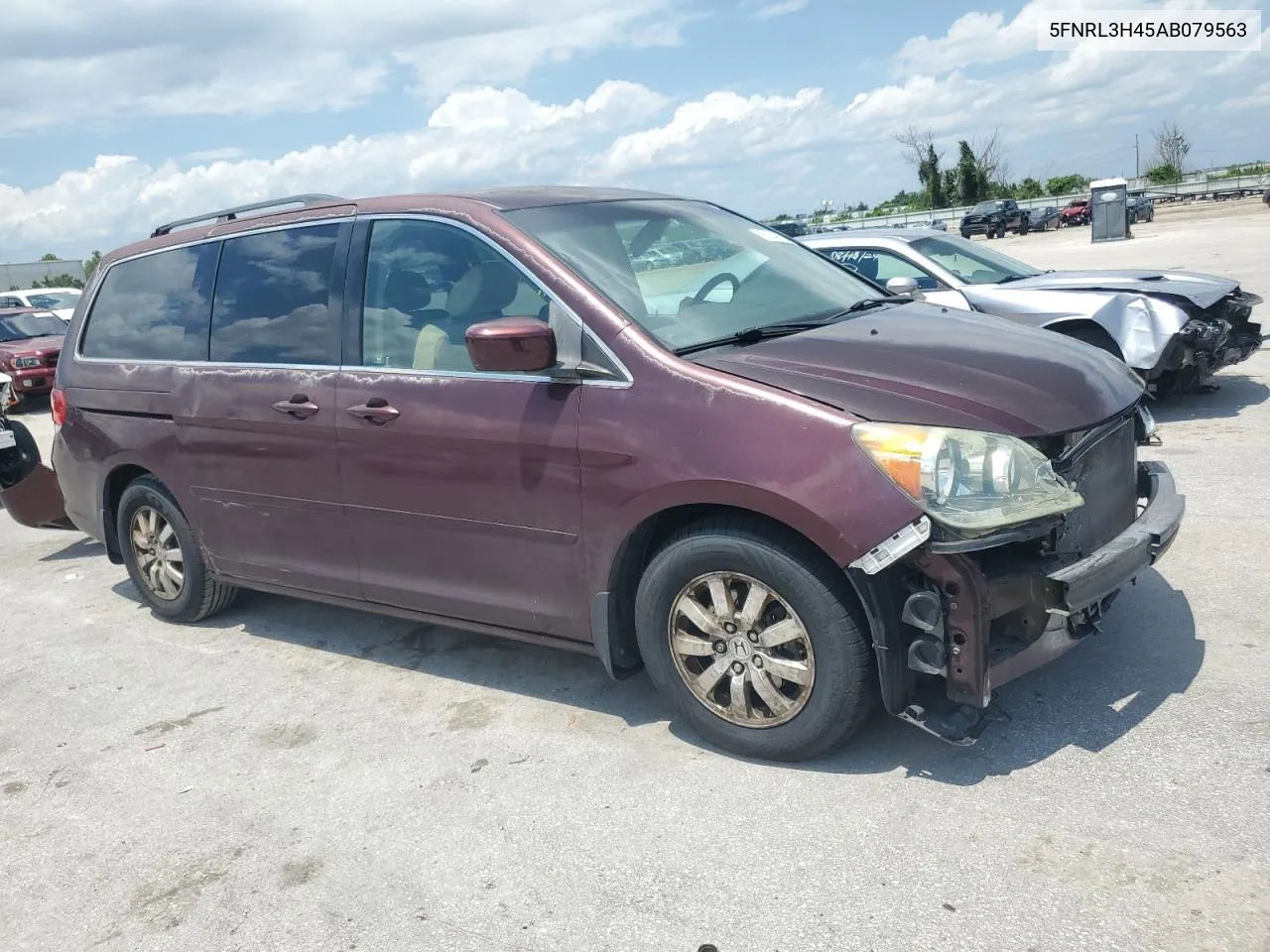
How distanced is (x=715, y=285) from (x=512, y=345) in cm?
100

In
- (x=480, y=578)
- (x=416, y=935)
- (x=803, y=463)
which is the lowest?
(x=416, y=935)

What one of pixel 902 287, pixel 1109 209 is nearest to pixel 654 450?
pixel 902 287

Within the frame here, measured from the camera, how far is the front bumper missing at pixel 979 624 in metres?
3.20

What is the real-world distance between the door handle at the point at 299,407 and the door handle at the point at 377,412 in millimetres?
268

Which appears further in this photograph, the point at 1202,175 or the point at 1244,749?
the point at 1202,175

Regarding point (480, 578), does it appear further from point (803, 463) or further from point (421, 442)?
point (803, 463)

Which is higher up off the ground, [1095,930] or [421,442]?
[421,442]

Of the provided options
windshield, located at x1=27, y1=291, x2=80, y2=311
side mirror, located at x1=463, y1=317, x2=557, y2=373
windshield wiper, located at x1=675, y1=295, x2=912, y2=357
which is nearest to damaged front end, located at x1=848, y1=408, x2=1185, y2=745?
windshield wiper, located at x1=675, y1=295, x2=912, y2=357

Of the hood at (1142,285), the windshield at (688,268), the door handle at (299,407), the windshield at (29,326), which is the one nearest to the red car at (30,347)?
the windshield at (29,326)

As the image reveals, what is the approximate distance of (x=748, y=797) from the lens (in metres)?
3.49

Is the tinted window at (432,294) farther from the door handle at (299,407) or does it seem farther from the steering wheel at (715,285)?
the steering wheel at (715,285)

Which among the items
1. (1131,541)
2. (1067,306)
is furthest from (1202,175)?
(1131,541)

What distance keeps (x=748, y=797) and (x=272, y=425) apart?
8.33 ft

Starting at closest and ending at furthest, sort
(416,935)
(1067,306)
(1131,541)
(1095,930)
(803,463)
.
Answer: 1. (1095,930)
2. (416,935)
3. (803,463)
4. (1131,541)
5. (1067,306)
